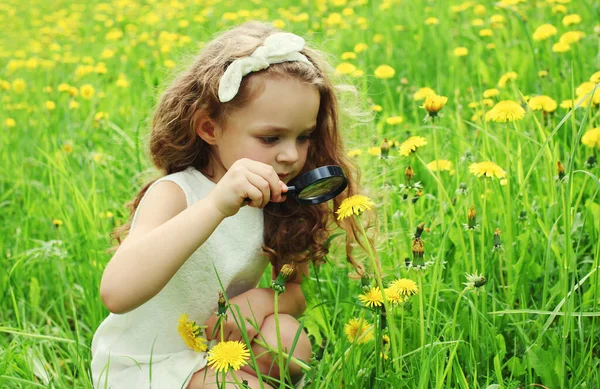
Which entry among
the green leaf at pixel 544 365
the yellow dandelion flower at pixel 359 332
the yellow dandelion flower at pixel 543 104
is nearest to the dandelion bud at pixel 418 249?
the yellow dandelion flower at pixel 359 332

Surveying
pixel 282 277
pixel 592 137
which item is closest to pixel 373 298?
pixel 282 277

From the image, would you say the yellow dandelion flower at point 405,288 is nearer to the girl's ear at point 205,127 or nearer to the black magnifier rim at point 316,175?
the black magnifier rim at point 316,175

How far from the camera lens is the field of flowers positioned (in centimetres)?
135

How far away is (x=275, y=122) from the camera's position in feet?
4.66

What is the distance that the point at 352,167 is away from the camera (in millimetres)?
1732

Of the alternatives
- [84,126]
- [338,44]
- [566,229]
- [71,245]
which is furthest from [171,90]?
[338,44]

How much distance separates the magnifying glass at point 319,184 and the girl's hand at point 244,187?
11cm

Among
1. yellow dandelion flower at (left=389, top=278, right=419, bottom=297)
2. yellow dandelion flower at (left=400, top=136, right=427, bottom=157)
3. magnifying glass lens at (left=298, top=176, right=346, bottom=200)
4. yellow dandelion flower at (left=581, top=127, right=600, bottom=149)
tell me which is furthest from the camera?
yellow dandelion flower at (left=581, top=127, right=600, bottom=149)

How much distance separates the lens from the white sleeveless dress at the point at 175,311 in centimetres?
153

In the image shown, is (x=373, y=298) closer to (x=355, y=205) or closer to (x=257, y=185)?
(x=355, y=205)

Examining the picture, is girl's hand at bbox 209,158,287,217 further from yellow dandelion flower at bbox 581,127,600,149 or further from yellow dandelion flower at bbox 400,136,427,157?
yellow dandelion flower at bbox 581,127,600,149

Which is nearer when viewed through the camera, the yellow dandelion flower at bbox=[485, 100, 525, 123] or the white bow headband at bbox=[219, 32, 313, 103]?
the white bow headband at bbox=[219, 32, 313, 103]

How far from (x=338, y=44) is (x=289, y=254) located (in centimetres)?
213

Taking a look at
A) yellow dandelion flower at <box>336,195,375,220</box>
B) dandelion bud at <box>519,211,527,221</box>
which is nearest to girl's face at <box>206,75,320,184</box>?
yellow dandelion flower at <box>336,195,375,220</box>
